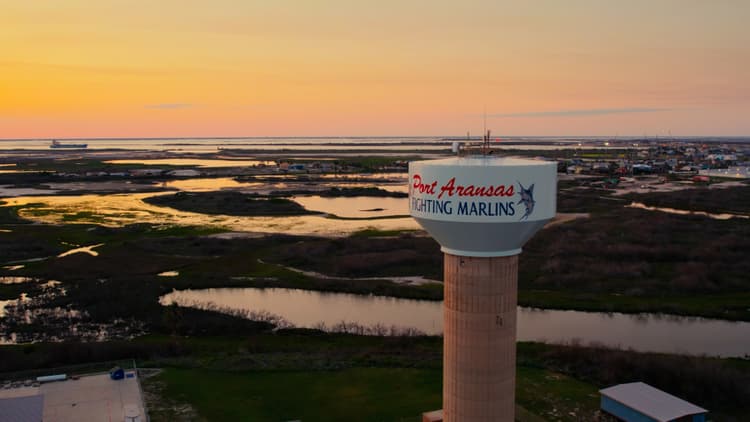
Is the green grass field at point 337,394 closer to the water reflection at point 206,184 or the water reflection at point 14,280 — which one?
the water reflection at point 14,280

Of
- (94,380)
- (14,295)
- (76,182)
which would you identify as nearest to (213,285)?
(14,295)

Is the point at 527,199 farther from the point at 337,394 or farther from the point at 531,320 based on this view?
the point at 531,320

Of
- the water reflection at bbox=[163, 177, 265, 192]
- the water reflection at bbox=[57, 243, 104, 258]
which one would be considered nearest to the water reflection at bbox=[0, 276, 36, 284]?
the water reflection at bbox=[57, 243, 104, 258]

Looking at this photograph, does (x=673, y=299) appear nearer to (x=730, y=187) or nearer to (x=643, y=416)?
(x=643, y=416)

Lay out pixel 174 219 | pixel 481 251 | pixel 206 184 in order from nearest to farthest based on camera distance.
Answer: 1. pixel 481 251
2. pixel 174 219
3. pixel 206 184

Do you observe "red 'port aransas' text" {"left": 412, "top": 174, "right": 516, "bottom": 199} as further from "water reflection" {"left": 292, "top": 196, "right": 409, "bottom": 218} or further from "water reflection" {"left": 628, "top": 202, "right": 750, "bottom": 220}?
"water reflection" {"left": 628, "top": 202, "right": 750, "bottom": 220}

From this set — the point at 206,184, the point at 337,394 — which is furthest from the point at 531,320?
the point at 206,184

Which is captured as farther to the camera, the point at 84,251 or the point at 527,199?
the point at 84,251

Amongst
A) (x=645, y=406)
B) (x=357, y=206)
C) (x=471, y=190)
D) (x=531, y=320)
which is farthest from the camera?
(x=357, y=206)
